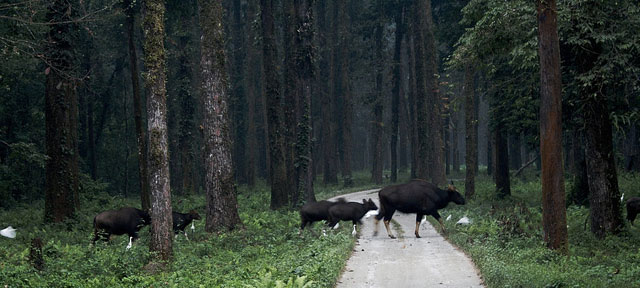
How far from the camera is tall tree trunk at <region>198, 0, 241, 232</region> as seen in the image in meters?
20.5

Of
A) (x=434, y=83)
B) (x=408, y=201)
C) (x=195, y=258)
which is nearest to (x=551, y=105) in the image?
(x=408, y=201)

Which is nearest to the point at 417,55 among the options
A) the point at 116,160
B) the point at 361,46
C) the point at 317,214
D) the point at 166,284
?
the point at 361,46

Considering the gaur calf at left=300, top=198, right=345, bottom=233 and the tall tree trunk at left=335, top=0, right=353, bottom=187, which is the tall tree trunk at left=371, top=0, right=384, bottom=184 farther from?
the gaur calf at left=300, top=198, right=345, bottom=233

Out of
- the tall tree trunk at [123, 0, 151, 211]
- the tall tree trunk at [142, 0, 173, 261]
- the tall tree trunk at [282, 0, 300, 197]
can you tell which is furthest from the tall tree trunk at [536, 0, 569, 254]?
the tall tree trunk at [282, 0, 300, 197]

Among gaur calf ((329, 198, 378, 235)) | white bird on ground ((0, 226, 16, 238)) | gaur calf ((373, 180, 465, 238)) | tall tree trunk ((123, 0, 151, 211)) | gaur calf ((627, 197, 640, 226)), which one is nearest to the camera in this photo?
white bird on ground ((0, 226, 16, 238))

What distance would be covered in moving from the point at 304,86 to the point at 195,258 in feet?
54.2

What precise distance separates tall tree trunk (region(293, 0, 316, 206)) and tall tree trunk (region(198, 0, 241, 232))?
9112 millimetres

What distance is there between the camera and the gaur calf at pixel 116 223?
19844 mm

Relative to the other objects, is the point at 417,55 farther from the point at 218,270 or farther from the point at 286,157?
the point at 218,270

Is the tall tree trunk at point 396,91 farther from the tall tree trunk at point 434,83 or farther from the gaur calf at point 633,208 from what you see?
the gaur calf at point 633,208

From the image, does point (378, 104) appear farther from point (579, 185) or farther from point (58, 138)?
point (58, 138)

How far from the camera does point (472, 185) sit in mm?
31219

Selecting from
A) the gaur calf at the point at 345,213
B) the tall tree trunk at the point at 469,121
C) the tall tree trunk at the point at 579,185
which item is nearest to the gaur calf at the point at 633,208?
the tall tree trunk at the point at 579,185

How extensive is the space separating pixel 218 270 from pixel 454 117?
51.0m
